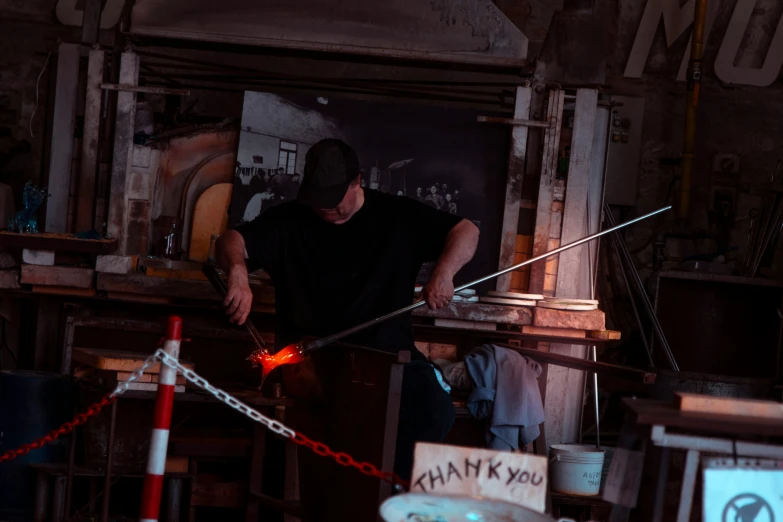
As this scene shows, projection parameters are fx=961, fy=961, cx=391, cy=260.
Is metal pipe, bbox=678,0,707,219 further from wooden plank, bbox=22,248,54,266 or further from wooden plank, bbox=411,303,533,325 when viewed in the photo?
wooden plank, bbox=22,248,54,266

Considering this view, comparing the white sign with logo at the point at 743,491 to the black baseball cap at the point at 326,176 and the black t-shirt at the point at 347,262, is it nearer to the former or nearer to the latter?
the black t-shirt at the point at 347,262

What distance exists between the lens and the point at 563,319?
5766 millimetres

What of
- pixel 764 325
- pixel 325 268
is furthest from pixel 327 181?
pixel 764 325

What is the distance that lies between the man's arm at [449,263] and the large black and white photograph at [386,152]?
1.49 metres

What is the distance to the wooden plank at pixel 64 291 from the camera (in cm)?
575

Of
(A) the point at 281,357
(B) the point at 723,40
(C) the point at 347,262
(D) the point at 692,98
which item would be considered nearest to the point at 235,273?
(A) the point at 281,357

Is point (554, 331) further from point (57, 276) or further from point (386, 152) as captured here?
point (57, 276)

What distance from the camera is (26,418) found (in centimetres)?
533

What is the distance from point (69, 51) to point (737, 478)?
192 inches

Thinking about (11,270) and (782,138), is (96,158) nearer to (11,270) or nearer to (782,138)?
(11,270)

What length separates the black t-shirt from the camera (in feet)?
15.2

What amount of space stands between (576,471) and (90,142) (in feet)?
Result: 11.8

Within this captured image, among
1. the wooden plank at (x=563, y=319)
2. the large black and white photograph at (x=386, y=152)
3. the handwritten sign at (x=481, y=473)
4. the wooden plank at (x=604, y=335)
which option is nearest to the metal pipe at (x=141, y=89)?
the large black and white photograph at (x=386, y=152)

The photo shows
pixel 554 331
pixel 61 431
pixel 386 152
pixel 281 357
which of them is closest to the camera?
pixel 61 431
